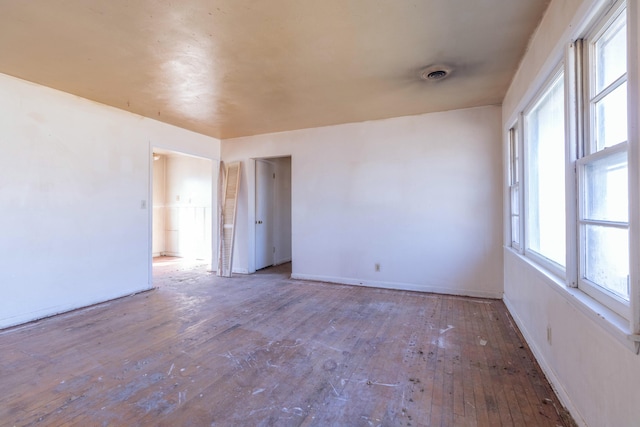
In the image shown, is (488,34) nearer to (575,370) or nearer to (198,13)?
(198,13)

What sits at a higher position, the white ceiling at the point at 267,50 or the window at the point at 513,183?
the white ceiling at the point at 267,50

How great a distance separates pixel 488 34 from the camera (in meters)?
2.28

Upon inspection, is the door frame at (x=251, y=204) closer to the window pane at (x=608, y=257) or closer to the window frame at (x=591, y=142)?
the window frame at (x=591, y=142)

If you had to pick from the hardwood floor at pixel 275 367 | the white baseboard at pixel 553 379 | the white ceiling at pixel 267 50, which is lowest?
the hardwood floor at pixel 275 367

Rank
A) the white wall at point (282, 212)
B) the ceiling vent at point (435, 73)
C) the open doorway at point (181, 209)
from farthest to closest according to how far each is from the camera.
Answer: the open doorway at point (181, 209) → the white wall at point (282, 212) → the ceiling vent at point (435, 73)

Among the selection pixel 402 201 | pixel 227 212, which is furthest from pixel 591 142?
pixel 227 212

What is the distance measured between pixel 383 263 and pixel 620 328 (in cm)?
331

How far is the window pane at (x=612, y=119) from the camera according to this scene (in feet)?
4.32

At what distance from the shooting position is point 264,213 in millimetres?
5957

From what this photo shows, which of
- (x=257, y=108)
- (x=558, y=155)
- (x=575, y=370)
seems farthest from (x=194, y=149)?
(x=575, y=370)

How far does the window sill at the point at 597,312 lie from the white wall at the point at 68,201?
470 cm

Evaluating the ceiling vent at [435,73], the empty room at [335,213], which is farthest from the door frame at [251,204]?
the ceiling vent at [435,73]

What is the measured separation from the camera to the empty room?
1.65m

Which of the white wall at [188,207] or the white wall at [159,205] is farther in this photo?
the white wall at [159,205]
